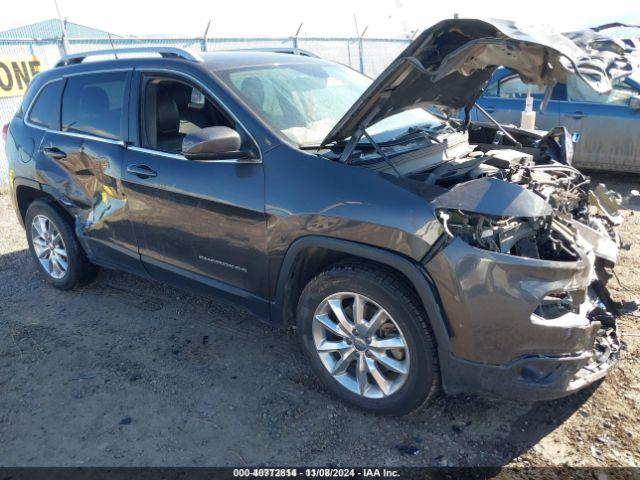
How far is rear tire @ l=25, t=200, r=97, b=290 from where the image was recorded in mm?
4457

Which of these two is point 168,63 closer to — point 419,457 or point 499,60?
point 499,60

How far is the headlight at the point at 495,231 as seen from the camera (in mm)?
2424

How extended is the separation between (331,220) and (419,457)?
1253 mm

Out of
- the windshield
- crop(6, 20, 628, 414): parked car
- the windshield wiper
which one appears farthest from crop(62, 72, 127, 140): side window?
the windshield wiper

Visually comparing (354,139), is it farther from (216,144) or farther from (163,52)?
(163,52)

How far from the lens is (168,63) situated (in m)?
3.46

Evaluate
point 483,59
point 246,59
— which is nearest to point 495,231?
point 483,59

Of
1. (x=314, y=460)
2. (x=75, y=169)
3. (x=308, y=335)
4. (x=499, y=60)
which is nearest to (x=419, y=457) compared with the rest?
(x=314, y=460)

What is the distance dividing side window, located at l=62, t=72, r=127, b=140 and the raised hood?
1.77 meters

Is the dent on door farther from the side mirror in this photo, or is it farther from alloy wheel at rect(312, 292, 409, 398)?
alloy wheel at rect(312, 292, 409, 398)

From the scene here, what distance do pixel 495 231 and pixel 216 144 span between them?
153cm

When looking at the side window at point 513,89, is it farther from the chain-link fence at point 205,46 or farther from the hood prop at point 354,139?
the hood prop at point 354,139

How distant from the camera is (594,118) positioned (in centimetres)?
670

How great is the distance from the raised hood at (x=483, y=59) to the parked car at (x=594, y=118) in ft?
13.1
